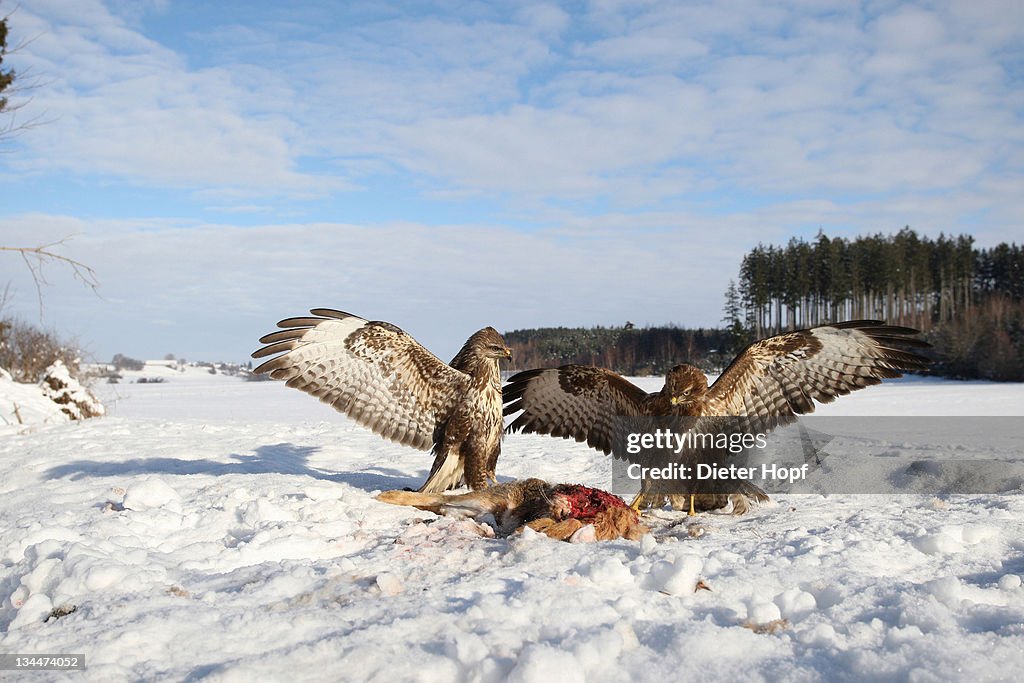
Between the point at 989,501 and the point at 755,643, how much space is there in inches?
133

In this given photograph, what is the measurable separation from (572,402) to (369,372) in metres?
1.84

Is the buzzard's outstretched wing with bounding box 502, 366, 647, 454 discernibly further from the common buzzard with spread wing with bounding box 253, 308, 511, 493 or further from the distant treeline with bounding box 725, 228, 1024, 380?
the distant treeline with bounding box 725, 228, 1024, 380

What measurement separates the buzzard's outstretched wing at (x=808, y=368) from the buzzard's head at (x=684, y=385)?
0.27 metres

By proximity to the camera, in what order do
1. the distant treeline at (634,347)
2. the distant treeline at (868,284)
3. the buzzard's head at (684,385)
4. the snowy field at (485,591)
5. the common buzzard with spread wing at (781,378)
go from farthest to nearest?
the distant treeline at (868,284) → the distant treeline at (634,347) → the common buzzard with spread wing at (781,378) → the buzzard's head at (684,385) → the snowy field at (485,591)

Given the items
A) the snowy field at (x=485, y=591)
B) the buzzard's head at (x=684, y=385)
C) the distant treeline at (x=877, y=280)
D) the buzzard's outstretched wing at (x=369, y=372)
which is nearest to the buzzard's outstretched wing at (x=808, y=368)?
the buzzard's head at (x=684, y=385)

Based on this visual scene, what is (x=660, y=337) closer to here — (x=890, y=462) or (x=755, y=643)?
(x=890, y=462)

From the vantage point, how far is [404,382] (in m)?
5.74

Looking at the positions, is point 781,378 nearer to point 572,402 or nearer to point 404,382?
point 572,402

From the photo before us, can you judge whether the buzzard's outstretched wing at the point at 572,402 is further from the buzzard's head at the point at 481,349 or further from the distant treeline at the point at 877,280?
the distant treeline at the point at 877,280

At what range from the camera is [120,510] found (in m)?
4.87

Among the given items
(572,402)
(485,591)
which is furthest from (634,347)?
(485,591)

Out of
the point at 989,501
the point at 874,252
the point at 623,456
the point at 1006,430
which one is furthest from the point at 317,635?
the point at 874,252

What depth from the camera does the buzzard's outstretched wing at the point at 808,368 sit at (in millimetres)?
5551

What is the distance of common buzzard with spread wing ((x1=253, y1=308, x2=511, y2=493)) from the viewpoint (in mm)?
5535
